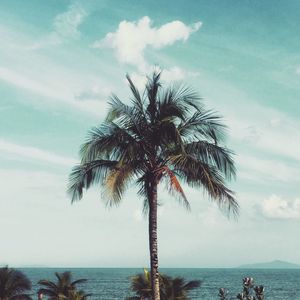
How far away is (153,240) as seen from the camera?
18297mm

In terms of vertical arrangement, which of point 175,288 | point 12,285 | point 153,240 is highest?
point 12,285

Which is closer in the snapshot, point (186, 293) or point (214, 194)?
point (214, 194)

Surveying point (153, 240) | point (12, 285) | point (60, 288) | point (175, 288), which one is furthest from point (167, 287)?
point (153, 240)

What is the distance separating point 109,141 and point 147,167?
1.62 m

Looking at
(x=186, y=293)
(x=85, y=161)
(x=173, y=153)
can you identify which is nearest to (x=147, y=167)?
(x=173, y=153)

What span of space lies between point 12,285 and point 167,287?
991cm

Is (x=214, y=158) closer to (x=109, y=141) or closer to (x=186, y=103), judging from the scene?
(x=186, y=103)

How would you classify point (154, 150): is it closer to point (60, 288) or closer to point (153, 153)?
point (153, 153)

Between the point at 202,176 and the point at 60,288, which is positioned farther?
the point at 60,288

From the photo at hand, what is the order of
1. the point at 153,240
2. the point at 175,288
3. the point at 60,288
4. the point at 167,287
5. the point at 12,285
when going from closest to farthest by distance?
1. the point at 153,240
2. the point at 167,287
3. the point at 175,288
4. the point at 12,285
5. the point at 60,288

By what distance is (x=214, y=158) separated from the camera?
19.4 meters

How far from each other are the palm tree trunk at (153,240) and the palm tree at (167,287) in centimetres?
1159

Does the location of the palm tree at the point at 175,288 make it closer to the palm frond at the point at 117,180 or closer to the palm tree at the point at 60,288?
the palm tree at the point at 60,288

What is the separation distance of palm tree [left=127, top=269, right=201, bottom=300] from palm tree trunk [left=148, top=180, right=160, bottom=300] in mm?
11594
